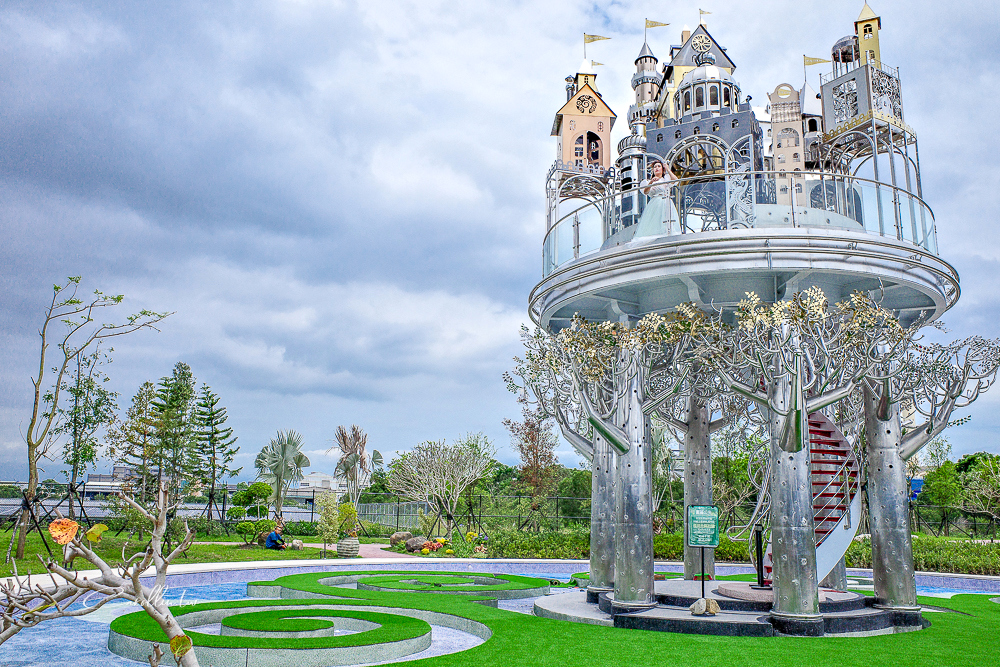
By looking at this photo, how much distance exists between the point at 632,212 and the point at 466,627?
817cm

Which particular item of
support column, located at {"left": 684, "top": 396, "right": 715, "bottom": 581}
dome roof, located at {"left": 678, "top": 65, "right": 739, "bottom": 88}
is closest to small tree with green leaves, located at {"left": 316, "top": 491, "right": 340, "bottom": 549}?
support column, located at {"left": 684, "top": 396, "right": 715, "bottom": 581}

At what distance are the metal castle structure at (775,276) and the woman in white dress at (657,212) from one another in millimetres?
42

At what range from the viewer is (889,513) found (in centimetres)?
1185

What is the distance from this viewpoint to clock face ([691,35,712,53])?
1531cm

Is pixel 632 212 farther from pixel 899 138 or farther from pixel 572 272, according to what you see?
pixel 899 138

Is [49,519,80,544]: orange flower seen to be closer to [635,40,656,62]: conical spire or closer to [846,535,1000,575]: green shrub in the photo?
[635,40,656,62]: conical spire

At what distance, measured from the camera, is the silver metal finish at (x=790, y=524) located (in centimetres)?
1034

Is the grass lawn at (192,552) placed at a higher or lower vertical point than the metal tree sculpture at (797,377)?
lower

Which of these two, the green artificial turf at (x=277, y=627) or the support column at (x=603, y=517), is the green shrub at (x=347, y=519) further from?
the support column at (x=603, y=517)

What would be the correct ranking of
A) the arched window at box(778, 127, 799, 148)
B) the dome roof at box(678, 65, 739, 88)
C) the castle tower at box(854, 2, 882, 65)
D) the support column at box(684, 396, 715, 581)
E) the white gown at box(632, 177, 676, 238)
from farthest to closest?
the support column at box(684, 396, 715, 581) < the arched window at box(778, 127, 799, 148) < the dome roof at box(678, 65, 739, 88) < the castle tower at box(854, 2, 882, 65) < the white gown at box(632, 177, 676, 238)

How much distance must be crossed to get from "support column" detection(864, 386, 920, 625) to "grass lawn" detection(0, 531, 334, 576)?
1853 centimetres

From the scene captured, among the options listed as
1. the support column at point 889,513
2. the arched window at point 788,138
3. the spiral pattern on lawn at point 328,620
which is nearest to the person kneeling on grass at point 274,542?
the spiral pattern on lawn at point 328,620

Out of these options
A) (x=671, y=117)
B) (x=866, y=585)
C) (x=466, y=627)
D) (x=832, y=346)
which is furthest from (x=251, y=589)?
(x=866, y=585)

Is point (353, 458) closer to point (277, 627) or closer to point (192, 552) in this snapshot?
point (192, 552)
